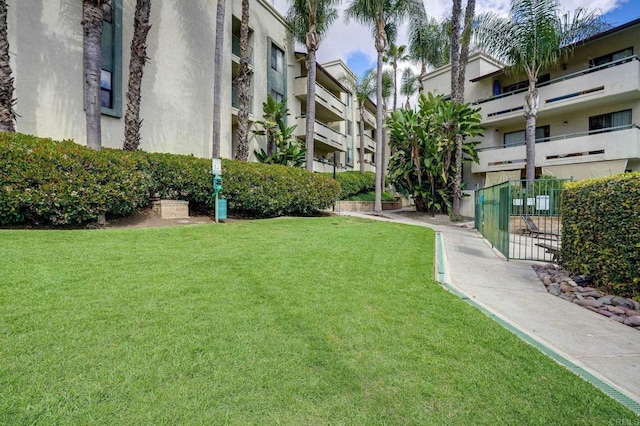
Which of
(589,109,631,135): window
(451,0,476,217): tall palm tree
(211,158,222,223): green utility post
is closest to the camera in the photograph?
(211,158,222,223): green utility post

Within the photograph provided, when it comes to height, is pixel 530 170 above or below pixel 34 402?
above

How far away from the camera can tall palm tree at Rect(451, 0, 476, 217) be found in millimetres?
16578

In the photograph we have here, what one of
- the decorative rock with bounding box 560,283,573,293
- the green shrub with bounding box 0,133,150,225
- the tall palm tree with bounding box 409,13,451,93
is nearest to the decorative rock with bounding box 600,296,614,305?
the decorative rock with bounding box 560,283,573,293

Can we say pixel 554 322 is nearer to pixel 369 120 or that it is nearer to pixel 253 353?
pixel 253 353

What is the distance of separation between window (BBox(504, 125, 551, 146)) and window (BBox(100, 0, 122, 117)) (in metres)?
22.1

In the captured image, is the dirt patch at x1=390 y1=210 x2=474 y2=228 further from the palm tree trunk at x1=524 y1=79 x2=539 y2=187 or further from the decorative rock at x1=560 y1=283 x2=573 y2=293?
the decorative rock at x1=560 y1=283 x2=573 y2=293

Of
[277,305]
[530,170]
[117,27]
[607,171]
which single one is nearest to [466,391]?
[277,305]

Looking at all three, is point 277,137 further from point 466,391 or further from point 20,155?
point 466,391

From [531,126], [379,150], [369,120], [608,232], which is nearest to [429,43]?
[531,126]

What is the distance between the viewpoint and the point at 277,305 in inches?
145

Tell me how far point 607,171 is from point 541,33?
786 cm

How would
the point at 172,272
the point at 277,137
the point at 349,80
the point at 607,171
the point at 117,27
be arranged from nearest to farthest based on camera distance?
the point at 172,272 < the point at 117,27 < the point at 607,171 < the point at 277,137 < the point at 349,80

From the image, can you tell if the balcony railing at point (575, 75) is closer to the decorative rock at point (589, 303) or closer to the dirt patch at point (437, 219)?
the dirt patch at point (437, 219)

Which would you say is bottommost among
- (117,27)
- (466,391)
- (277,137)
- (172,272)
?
(466,391)
